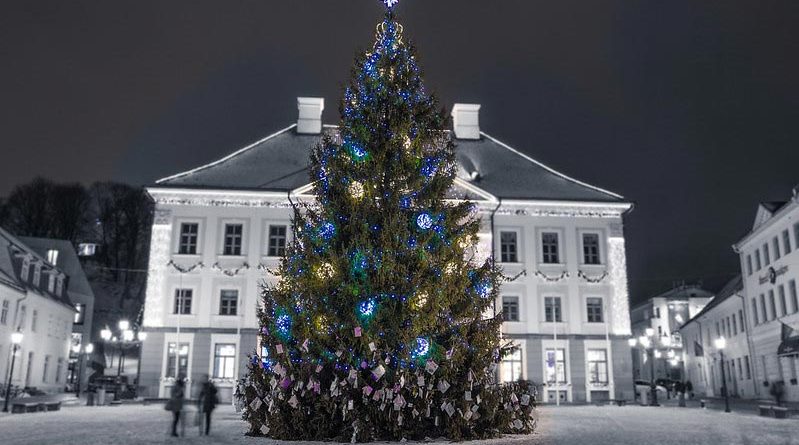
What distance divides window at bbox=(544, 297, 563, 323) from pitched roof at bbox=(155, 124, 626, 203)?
5517 millimetres

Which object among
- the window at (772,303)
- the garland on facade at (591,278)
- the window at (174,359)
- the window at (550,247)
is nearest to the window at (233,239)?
the window at (174,359)

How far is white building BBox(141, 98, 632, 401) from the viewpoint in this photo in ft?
117

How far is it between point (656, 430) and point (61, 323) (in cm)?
4163

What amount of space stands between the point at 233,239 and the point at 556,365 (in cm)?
1815

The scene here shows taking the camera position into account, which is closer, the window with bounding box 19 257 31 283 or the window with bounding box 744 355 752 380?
the window with bounding box 19 257 31 283

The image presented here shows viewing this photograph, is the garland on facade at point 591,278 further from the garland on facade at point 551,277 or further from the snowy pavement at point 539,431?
the snowy pavement at point 539,431

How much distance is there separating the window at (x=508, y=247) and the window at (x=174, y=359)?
671 inches

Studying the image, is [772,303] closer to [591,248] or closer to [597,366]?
[591,248]

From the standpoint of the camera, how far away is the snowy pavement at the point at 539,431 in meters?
13.8

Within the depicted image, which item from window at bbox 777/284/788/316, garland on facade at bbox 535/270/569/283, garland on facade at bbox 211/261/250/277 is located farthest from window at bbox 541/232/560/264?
Result: garland on facade at bbox 211/261/250/277

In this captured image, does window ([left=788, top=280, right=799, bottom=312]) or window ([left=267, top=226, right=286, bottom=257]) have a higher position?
window ([left=267, top=226, right=286, bottom=257])

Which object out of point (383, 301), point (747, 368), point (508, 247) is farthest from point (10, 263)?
point (747, 368)

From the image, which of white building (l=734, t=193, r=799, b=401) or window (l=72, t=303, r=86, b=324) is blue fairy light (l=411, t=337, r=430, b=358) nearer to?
white building (l=734, t=193, r=799, b=401)

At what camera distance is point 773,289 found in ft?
124
